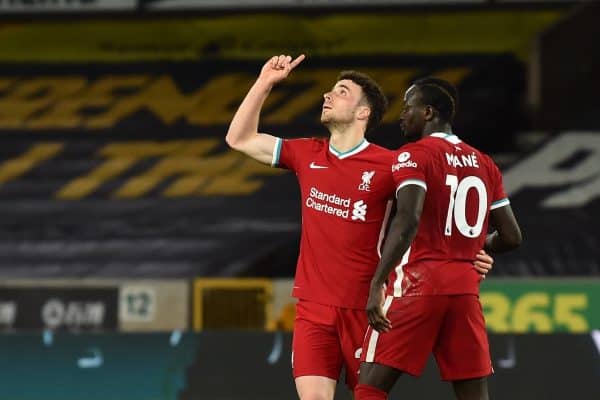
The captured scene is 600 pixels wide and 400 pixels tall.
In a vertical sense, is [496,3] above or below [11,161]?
above

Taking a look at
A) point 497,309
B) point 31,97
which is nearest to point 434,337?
point 497,309

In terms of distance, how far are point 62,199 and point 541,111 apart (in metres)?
5.60

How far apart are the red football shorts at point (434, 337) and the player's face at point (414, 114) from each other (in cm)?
72

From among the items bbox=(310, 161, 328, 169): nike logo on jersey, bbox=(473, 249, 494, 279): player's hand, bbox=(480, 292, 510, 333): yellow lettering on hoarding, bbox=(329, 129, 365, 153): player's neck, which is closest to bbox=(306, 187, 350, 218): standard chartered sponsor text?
bbox=(310, 161, 328, 169): nike logo on jersey

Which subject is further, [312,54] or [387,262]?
[312,54]

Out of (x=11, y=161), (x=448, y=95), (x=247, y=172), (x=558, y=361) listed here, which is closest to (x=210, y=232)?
(x=247, y=172)

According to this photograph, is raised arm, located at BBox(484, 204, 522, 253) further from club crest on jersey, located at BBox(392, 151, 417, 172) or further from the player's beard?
the player's beard

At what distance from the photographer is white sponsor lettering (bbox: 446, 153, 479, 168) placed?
548 centimetres

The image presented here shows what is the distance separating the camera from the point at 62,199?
49.4ft

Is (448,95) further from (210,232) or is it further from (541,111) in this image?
(541,111)

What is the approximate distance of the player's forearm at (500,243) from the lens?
230 inches

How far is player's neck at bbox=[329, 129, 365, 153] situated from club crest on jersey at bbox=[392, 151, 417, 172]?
61cm

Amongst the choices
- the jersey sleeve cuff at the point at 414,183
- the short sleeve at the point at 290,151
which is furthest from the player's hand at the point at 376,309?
the short sleeve at the point at 290,151

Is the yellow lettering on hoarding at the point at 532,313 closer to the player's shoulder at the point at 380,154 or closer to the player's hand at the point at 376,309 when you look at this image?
the player's shoulder at the point at 380,154
